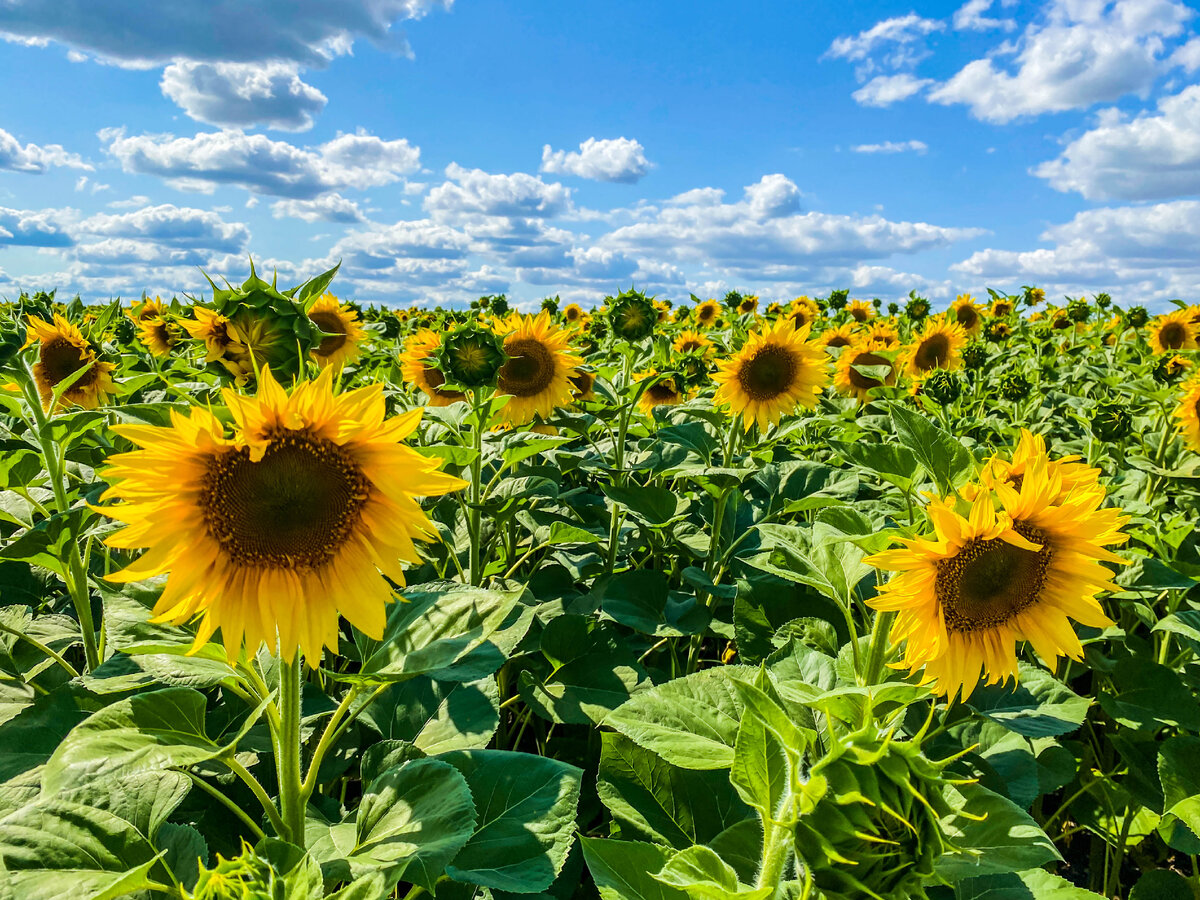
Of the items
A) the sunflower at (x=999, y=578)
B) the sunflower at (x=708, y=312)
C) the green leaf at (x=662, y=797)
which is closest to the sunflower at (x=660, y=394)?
the sunflower at (x=999, y=578)

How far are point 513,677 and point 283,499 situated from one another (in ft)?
6.15

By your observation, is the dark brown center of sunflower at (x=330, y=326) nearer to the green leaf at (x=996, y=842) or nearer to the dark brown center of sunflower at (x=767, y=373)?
the dark brown center of sunflower at (x=767, y=373)

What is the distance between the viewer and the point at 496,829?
1.63 metres

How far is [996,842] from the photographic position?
1.32 m

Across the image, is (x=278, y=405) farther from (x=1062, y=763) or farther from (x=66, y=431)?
(x=1062, y=763)

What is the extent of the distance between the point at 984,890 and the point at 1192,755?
1.30 meters

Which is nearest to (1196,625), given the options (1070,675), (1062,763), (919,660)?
(1062,763)

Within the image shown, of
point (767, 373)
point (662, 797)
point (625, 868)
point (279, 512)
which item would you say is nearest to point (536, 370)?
point (767, 373)

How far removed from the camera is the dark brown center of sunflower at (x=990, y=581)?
183cm

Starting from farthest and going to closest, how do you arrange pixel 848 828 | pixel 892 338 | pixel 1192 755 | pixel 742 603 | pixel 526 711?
1. pixel 892 338
2. pixel 526 711
3. pixel 742 603
4. pixel 1192 755
5. pixel 848 828

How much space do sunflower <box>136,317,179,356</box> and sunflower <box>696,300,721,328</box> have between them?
22.4 feet

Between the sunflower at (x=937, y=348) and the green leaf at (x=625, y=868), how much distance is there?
6.72 meters

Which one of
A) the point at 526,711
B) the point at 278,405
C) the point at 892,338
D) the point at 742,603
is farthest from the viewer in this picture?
the point at 892,338

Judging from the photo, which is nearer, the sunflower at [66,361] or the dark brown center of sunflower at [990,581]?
the dark brown center of sunflower at [990,581]
